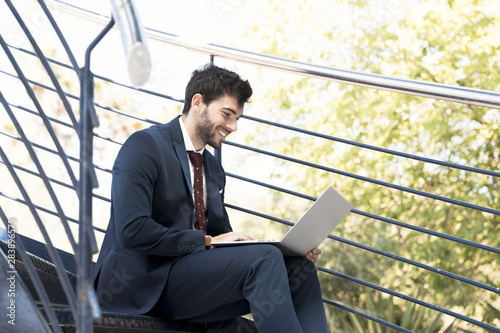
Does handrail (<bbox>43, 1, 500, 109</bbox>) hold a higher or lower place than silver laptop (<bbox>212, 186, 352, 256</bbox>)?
higher

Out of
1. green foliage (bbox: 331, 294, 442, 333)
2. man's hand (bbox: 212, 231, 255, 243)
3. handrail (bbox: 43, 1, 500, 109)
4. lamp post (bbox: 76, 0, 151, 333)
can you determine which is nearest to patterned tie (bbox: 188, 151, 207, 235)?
man's hand (bbox: 212, 231, 255, 243)

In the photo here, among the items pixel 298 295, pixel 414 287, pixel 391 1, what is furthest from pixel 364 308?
pixel 298 295

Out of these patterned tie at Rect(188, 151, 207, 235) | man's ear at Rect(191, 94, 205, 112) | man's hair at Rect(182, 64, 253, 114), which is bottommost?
patterned tie at Rect(188, 151, 207, 235)

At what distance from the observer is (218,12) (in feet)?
31.2

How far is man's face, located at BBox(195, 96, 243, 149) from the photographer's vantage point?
2.21 metres

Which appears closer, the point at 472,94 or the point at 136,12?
the point at 136,12

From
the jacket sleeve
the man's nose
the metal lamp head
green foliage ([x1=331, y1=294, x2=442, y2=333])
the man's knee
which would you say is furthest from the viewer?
green foliage ([x1=331, y1=294, x2=442, y2=333])

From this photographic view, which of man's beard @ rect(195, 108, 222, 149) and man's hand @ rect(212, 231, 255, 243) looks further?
man's beard @ rect(195, 108, 222, 149)

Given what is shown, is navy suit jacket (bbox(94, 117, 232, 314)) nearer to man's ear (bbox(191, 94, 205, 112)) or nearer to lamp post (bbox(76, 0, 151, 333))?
man's ear (bbox(191, 94, 205, 112))

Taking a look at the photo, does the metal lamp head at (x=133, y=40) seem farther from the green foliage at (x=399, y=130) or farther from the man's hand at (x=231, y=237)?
the green foliage at (x=399, y=130)

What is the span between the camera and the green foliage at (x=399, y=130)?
6668 millimetres

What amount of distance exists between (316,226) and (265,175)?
624 cm

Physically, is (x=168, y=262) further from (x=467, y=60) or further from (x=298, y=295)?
(x=467, y=60)

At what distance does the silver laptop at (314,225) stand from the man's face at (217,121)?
1.48 ft
